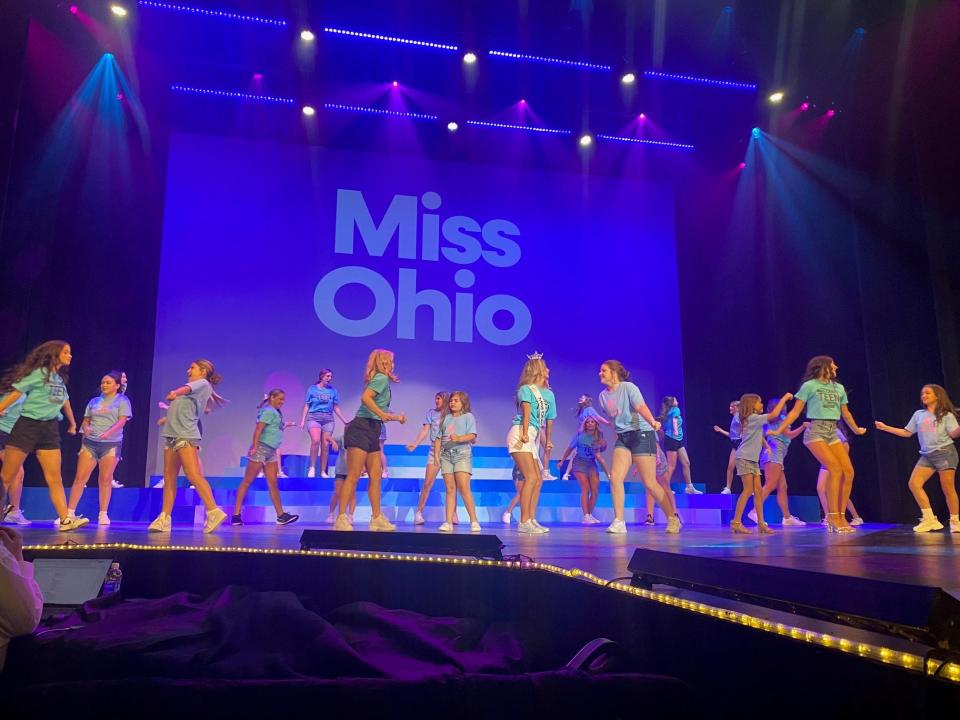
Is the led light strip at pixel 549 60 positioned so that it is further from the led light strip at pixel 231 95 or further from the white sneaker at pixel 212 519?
the white sneaker at pixel 212 519

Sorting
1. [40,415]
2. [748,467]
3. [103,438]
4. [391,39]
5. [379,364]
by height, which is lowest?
[748,467]

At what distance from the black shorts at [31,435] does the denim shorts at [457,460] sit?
379 cm

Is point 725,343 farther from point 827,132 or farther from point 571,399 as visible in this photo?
point 827,132

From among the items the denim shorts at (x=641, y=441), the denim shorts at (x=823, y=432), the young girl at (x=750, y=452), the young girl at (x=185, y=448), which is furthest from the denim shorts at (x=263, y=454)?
the denim shorts at (x=823, y=432)

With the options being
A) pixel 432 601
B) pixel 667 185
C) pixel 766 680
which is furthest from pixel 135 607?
pixel 667 185

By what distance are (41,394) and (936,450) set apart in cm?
907

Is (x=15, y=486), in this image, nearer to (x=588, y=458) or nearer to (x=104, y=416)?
(x=104, y=416)

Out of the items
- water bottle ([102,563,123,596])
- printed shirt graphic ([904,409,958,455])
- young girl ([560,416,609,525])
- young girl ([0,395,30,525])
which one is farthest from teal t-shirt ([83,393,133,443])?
printed shirt graphic ([904,409,958,455])

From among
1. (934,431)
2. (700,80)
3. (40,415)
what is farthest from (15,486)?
(700,80)

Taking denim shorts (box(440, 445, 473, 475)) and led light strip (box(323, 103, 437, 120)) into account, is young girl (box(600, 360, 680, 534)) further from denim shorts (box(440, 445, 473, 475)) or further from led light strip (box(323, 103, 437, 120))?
led light strip (box(323, 103, 437, 120))

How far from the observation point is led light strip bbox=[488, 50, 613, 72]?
10.8 metres

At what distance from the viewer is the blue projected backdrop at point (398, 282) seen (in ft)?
40.0

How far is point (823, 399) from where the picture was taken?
738 cm

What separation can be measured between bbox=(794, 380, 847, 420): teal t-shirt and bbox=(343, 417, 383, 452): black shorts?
453 centimetres
